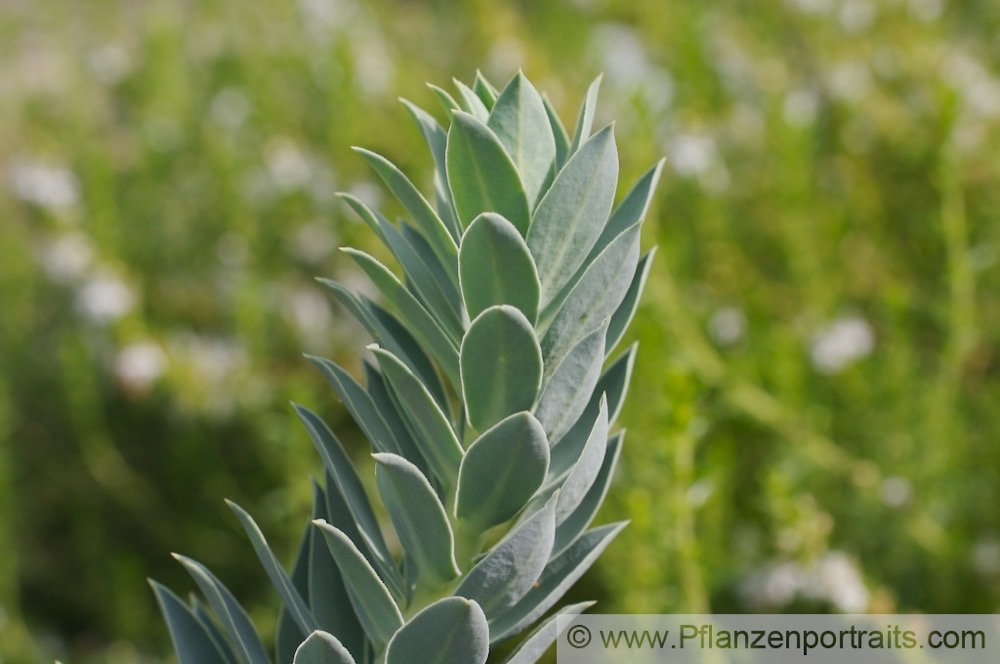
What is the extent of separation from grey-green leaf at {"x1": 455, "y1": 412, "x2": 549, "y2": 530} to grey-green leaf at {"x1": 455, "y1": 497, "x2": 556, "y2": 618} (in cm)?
1

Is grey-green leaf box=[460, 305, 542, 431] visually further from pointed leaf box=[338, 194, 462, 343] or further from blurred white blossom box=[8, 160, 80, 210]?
blurred white blossom box=[8, 160, 80, 210]

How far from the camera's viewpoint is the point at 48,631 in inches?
57.9

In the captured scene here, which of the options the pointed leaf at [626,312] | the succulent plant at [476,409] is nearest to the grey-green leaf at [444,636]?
the succulent plant at [476,409]

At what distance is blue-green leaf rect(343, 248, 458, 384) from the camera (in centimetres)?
30

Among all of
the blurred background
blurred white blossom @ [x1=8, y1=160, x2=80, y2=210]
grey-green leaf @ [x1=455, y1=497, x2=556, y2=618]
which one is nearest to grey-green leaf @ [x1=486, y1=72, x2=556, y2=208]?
grey-green leaf @ [x1=455, y1=497, x2=556, y2=618]

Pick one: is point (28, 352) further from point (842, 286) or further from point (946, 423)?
point (946, 423)

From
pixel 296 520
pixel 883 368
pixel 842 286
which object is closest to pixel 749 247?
pixel 842 286

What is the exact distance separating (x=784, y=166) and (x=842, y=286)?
258mm

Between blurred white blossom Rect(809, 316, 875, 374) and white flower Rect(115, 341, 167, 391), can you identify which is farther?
white flower Rect(115, 341, 167, 391)

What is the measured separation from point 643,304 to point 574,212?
690 mm

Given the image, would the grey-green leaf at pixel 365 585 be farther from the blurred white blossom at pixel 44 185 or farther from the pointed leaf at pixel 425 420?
the blurred white blossom at pixel 44 185

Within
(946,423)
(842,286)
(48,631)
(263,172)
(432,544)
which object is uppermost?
(263,172)

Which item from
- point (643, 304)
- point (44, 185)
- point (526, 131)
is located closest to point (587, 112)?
point (526, 131)

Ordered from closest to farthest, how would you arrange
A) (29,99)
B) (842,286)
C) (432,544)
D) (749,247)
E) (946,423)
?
(432,544), (946,423), (842,286), (749,247), (29,99)
